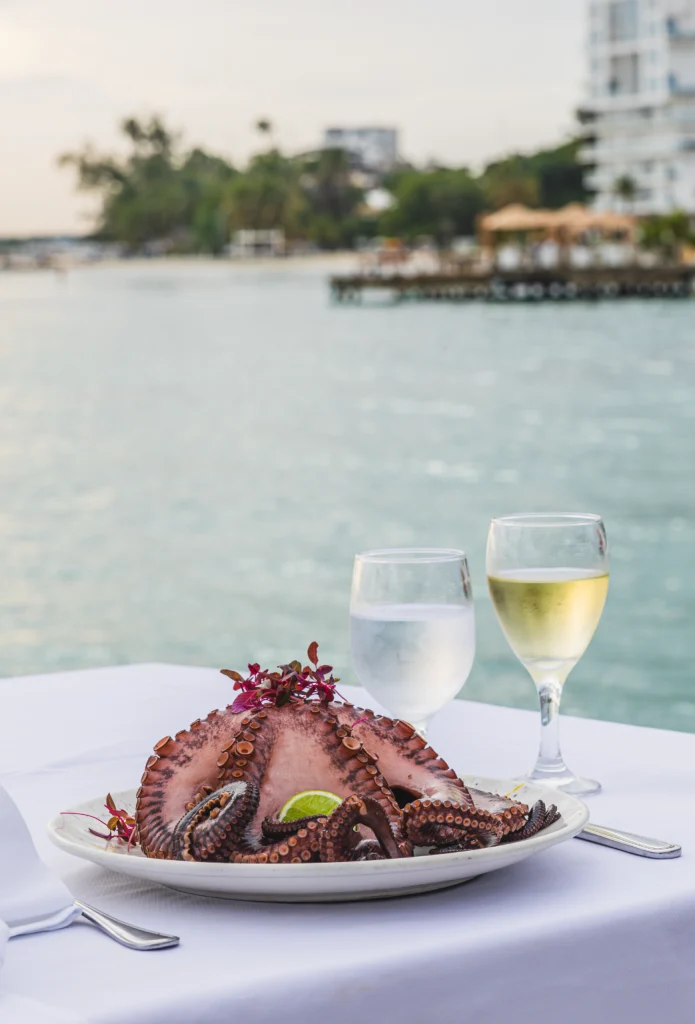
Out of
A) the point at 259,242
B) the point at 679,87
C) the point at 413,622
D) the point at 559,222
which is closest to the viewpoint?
the point at 413,622

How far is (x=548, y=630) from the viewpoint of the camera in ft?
3.42

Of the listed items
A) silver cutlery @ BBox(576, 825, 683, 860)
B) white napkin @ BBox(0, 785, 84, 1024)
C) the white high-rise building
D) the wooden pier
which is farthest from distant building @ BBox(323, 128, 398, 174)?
white napkin @ BBox(0, 785, 84, 1024)

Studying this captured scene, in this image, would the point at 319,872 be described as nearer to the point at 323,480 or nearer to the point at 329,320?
the point at 323,480

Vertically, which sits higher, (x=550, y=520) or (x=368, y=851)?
(x=550, y=520)

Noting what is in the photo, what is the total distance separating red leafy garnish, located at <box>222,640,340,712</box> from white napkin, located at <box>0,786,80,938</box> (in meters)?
0.13

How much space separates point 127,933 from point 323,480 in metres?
22.8

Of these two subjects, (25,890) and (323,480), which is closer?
(25,890)

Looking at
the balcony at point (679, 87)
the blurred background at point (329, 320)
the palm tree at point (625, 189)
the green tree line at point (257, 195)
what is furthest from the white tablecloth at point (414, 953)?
the green tree line at point (257, 195)

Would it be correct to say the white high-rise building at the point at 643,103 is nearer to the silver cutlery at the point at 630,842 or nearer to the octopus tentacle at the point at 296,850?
the silver cutlery at the point at 630,842

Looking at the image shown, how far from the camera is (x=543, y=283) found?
194 feet

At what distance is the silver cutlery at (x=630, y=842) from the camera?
89 centimetres

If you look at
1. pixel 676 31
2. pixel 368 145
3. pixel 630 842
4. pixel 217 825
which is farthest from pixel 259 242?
pixel 217 825

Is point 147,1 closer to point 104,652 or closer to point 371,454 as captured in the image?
point 371,454

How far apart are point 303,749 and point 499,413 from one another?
31.2m
